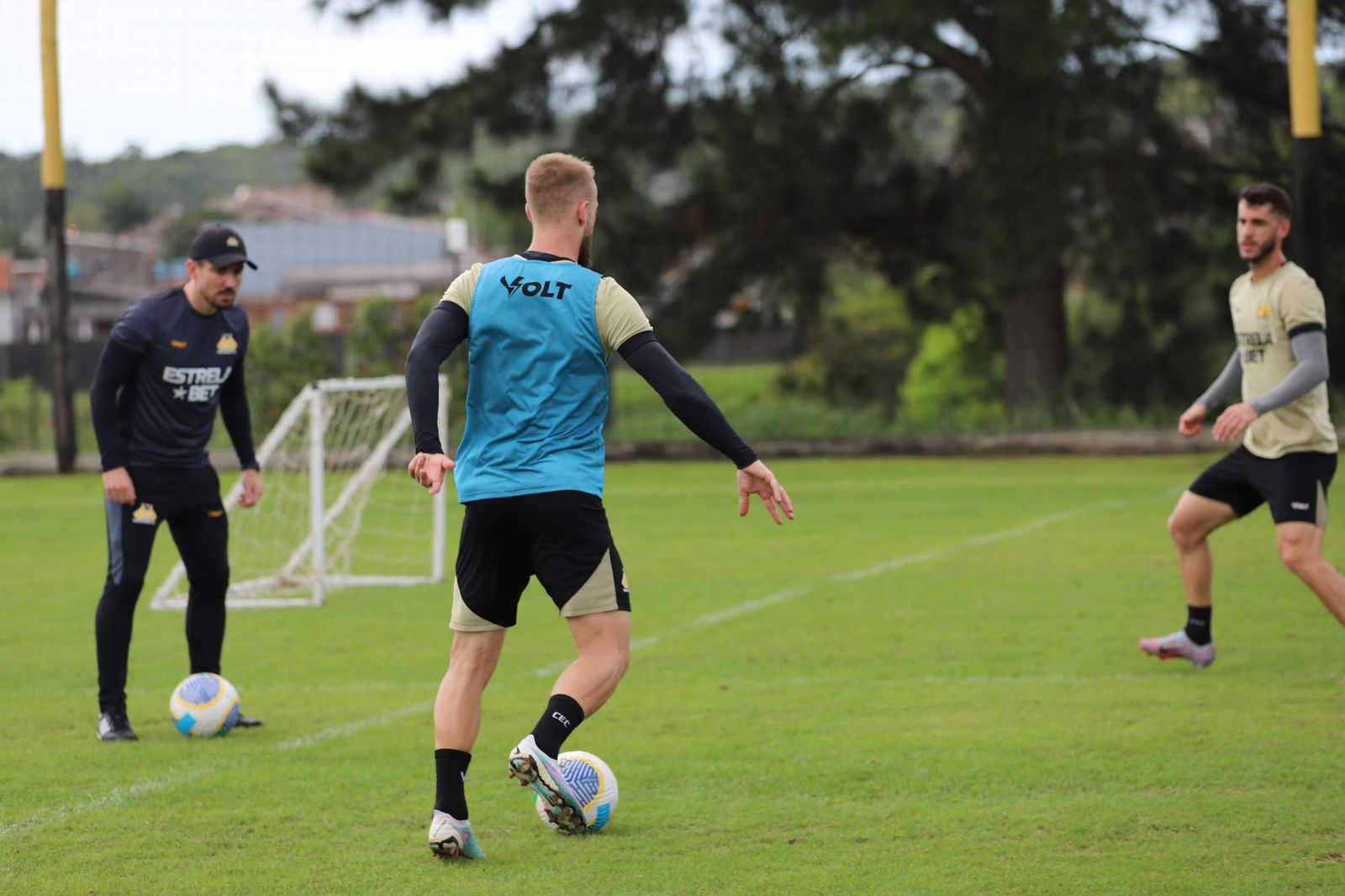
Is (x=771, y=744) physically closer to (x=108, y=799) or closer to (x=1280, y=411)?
(x=108, y=799)

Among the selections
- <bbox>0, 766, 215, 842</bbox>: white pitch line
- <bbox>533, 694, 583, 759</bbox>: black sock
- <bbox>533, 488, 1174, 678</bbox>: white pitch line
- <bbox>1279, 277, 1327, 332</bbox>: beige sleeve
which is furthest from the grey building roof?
<bbox>533, 694, 583, 759</bbox>: black sock

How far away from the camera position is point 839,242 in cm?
2505

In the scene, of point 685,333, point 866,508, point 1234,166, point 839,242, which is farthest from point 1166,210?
point 866,508

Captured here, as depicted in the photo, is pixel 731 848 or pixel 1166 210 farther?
pixel 1166 210

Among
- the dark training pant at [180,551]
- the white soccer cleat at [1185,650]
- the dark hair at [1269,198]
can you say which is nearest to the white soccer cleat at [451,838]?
the dark training pant at [180,551]

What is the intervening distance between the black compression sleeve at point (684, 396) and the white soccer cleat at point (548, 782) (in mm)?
1047

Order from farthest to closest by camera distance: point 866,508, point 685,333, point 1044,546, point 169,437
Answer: point 685,333 → point 866,508 → point 1044,546 → point 169,437

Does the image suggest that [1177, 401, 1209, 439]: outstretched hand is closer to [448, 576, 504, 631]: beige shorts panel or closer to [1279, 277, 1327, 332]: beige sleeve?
[1279, 277, 1327, 332]: beige sleeve

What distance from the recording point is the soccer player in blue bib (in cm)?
493

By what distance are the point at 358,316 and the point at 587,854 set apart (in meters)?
21.5

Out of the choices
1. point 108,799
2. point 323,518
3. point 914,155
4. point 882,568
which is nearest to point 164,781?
point 108,799

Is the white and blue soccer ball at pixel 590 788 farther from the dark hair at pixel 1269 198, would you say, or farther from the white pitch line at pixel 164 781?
the dark hair at pixel 1269 198

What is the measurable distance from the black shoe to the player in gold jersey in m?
4.98

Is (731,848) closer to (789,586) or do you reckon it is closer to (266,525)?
(789,586)
